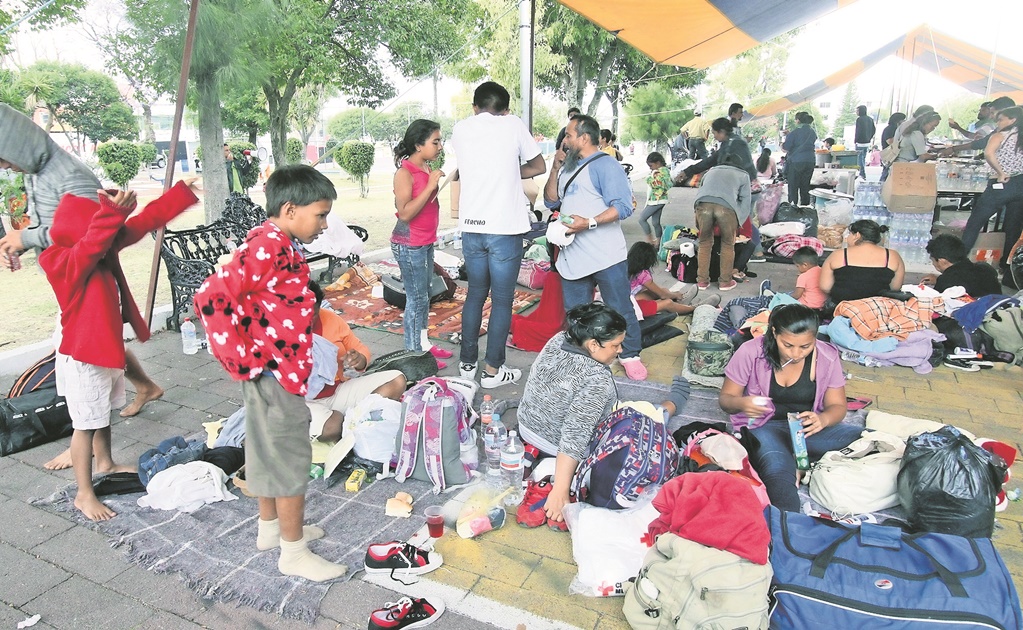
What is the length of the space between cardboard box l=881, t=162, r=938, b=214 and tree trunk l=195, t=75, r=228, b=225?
8320 mm

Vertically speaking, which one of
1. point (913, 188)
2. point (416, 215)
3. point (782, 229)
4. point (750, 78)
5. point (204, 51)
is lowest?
point (782, 229)

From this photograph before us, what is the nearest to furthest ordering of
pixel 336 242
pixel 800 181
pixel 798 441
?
pixel 798 441
pixel 336 242
pixel 800 181

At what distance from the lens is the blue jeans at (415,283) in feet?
14.9

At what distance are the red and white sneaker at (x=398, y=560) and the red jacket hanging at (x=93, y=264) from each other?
1.50 meters

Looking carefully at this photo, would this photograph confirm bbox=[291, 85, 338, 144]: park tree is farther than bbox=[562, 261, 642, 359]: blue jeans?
Yes

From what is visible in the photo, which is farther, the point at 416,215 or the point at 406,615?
the point at 416,215

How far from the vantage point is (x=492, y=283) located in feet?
14.3

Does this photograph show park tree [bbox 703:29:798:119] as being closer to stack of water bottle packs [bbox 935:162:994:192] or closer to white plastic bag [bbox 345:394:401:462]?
stack of water bottle packs [bbox 935:162:994:192]

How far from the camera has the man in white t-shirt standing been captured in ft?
13.4

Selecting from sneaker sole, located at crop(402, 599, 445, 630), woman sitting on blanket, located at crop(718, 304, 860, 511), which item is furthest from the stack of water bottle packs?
sneaker sole, located at crop(402, 599, 445, 630)

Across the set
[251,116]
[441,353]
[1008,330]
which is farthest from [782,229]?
[251,116]

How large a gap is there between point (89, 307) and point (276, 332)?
120 centimetres

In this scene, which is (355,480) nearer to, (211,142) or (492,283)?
(492,283)

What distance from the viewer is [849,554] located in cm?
224
